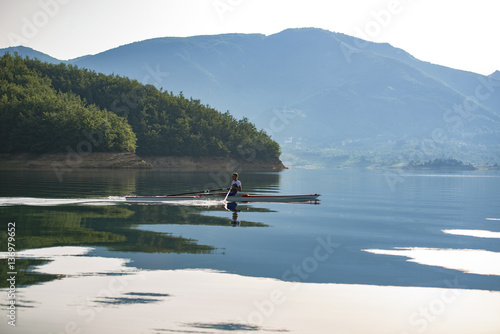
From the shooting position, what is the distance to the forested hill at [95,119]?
448ft

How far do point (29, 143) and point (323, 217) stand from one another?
113m

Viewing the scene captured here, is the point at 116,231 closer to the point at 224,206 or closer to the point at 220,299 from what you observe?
the point at 220,299

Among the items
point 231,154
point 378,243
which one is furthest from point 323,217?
point 231,154

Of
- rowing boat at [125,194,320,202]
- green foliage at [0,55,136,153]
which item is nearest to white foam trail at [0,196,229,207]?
rowing boat at [125,194,320,202]

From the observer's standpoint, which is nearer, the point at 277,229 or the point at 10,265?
the point at 10,265

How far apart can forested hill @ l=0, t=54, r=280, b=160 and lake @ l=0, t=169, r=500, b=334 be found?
364ft

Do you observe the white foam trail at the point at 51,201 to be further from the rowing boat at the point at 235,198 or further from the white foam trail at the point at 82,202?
the rowing boat at the point at 235,198

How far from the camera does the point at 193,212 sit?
117 ft

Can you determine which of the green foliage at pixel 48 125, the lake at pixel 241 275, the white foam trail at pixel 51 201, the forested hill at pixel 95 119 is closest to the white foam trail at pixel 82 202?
the white foam trail at pixel 51 201

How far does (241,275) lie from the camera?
17062mm

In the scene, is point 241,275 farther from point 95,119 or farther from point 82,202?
point 95,119

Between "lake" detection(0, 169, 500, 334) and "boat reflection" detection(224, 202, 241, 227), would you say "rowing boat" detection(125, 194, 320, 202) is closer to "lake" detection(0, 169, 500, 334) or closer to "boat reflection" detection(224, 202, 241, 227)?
"boat reflection" detection(224, 202, 241, 227)

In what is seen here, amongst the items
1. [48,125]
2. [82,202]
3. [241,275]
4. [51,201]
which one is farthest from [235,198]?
[48,125]

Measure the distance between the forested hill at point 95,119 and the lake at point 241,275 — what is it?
364 feet
